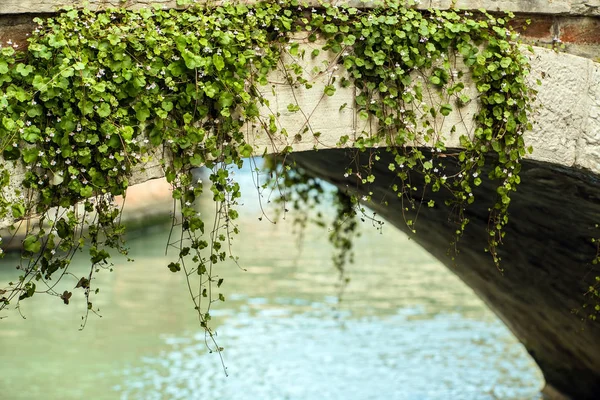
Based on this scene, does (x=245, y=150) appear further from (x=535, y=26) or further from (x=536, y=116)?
(x=535, y=26)

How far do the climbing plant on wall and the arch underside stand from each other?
1.22 ft

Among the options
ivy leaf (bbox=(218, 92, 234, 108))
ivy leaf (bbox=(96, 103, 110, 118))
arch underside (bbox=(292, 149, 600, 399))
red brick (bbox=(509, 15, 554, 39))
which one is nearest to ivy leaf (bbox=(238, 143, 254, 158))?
ivy leaf (bbox=(218, 92, 234, 108))

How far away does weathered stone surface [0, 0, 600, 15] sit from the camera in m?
2.32

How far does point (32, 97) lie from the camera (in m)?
2.24

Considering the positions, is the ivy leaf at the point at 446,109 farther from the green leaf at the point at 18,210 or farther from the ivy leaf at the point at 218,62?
the green leaf at the point at 18,210

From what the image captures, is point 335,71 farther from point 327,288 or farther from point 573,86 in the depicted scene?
point 327,288

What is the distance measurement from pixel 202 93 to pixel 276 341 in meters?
4.45

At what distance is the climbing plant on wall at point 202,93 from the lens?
2275mm

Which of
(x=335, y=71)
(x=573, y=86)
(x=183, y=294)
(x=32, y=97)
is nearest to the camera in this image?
(x=32, y=97)

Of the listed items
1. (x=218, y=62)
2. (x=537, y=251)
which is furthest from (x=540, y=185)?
(x=218, y=62)

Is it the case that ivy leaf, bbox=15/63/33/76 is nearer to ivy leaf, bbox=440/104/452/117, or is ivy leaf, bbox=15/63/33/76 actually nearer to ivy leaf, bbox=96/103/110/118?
ivy leaf, bbox=96/103/110/118

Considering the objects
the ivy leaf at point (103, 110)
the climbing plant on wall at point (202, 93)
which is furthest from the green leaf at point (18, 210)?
the ivy leaf at point (103, 110)

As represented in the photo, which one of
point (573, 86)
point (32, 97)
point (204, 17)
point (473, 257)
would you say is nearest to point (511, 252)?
point (473, 257)

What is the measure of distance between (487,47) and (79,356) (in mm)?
4495
